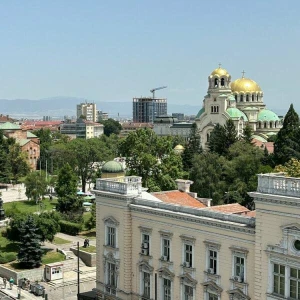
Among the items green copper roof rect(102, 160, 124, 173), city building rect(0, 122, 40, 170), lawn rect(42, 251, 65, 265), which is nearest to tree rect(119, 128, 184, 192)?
lawn rect(42, 251, 65, 265)

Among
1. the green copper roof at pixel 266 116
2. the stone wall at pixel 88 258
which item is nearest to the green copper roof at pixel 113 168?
the stone wall at pixel 88 258

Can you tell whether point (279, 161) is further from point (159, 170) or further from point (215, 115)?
point (215, 115)

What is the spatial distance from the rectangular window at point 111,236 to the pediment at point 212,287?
7.38 metres

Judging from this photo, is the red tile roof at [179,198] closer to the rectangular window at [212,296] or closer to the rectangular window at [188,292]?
the rectangular window at [188,292]

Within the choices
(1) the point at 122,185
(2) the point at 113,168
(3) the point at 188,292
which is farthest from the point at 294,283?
(2) the point at 113,168

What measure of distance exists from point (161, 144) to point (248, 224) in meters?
32.2

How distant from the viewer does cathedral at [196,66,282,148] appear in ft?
351

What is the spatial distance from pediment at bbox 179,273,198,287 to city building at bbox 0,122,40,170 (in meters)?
82.4

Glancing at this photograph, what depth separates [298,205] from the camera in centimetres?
2486

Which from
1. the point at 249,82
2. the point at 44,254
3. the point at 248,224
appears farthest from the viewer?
the point at 249,82

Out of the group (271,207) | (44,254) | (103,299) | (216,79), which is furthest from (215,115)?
(271,207)

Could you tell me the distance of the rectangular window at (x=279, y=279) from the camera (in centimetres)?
2586

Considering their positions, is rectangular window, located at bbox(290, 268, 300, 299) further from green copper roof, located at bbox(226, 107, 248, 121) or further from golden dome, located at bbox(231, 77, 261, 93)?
golden dome, located at bbox(231, 77, 261, 93)

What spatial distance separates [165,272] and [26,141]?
86401 mm
